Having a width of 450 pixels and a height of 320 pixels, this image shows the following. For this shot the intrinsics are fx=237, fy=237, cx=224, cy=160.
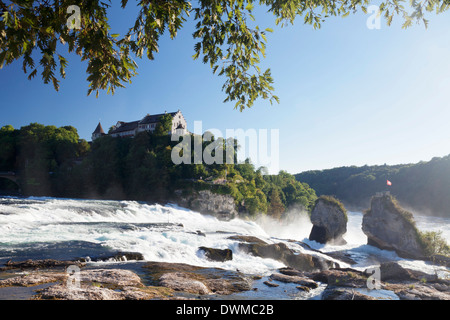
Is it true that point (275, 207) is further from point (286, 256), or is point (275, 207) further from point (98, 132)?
point (98, 132)

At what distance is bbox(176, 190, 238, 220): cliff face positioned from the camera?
4659cm

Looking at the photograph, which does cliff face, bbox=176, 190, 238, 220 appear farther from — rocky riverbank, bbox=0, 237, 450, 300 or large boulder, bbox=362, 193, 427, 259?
rocky riverbank, bbox=0, 237, 450, 300

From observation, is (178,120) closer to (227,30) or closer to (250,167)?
(250,167)

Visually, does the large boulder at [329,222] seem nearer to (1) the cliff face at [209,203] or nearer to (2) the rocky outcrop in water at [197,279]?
(1) the cliff face at [209,203]

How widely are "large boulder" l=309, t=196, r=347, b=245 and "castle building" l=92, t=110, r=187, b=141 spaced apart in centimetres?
4508

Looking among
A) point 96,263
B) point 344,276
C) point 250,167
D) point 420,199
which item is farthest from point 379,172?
point 96,263

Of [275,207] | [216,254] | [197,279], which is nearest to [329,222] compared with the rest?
[216,254]

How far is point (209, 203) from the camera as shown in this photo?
47031mm

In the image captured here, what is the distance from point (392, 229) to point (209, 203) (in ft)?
97.2

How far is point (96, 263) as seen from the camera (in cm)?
1031

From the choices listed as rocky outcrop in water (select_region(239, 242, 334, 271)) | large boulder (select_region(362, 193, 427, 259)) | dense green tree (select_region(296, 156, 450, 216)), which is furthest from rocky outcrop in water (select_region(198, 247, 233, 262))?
dense green tree (select_region(296, 156, 450, 216))

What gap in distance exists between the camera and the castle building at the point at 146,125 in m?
68.7

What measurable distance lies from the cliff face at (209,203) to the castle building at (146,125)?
25222 millimetres
